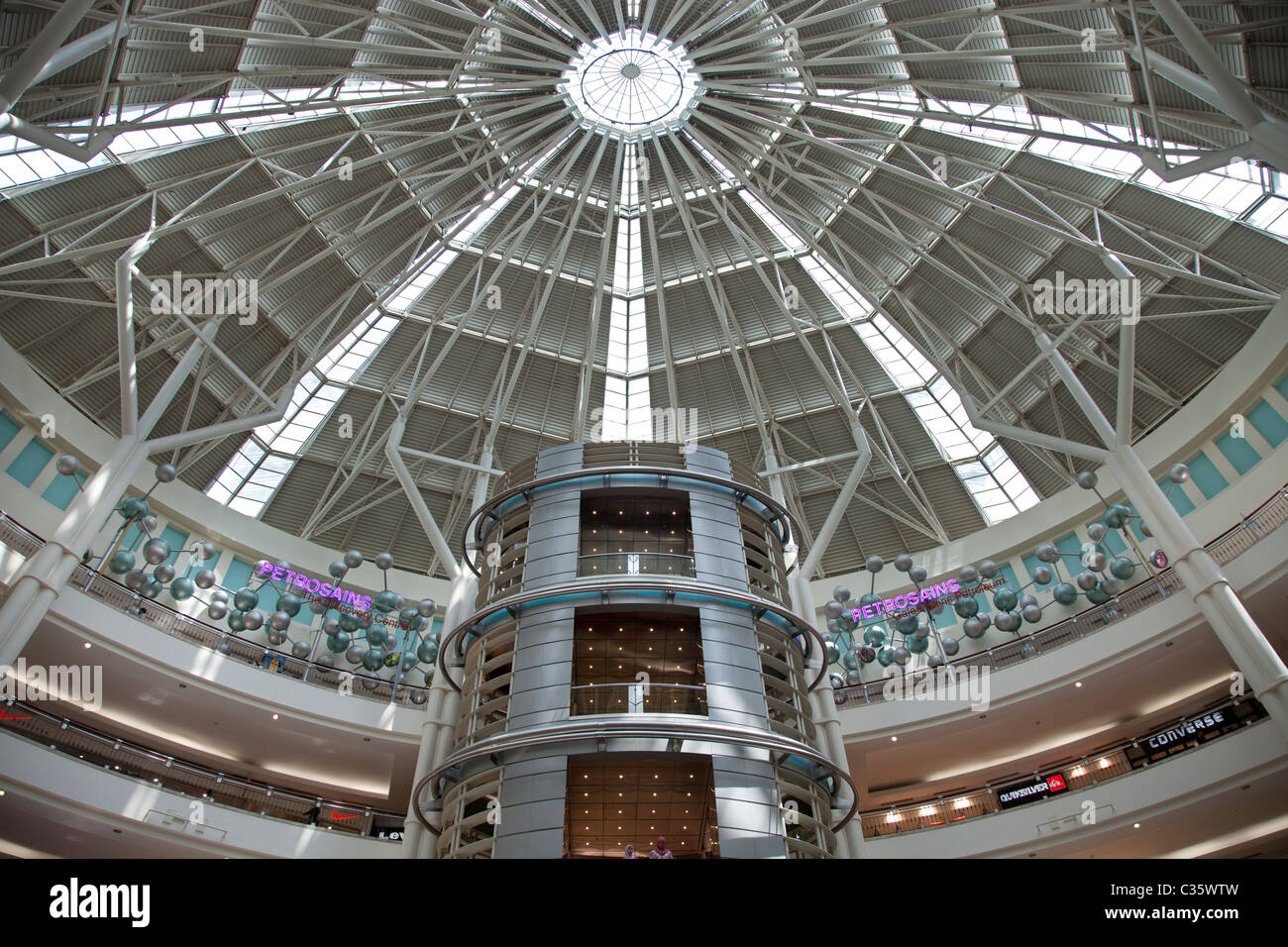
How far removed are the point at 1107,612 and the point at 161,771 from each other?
32670 mm

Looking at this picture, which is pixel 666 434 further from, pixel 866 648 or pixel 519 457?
pixel 866 648

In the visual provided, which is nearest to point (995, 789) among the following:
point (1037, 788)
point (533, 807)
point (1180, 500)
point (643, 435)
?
point (1037, 788)

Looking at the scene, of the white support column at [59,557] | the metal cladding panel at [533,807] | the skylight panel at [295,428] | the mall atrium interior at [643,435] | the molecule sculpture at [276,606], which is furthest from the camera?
the skylight panel at [295,428]

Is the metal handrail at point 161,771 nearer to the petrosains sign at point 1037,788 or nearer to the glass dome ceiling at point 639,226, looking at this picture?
the glass dome ceiling at point 639,226

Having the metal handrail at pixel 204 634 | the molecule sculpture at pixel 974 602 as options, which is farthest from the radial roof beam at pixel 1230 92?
the metal handrail at pixel 204 634

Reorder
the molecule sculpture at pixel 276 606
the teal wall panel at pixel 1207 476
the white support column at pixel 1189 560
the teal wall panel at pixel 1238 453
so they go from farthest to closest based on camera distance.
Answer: the teal wall panel at pixel 1207 476 → the teal wall panel at pixel 1238 453 → the molecule sculpture at pixel 276 606 → the white support column at pixel 1189 560

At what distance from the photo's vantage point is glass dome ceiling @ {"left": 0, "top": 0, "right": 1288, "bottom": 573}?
27625 mm

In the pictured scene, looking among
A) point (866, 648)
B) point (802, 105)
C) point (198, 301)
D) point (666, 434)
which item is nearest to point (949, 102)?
point (802, 105)

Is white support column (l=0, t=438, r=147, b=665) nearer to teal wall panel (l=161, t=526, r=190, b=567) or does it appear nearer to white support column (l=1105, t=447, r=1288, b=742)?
teal wall panel (l=161, t=526, r=190, b=567)

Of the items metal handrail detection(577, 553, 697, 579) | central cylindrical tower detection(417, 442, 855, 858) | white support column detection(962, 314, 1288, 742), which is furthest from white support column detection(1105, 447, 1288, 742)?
metal handrail detection(577, 553, 697, 579)

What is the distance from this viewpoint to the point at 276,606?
107ft

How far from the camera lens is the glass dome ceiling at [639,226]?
27625 millimetres

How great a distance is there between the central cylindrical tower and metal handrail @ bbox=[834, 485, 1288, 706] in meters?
10.1

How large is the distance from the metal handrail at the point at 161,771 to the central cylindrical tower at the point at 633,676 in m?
8.41
